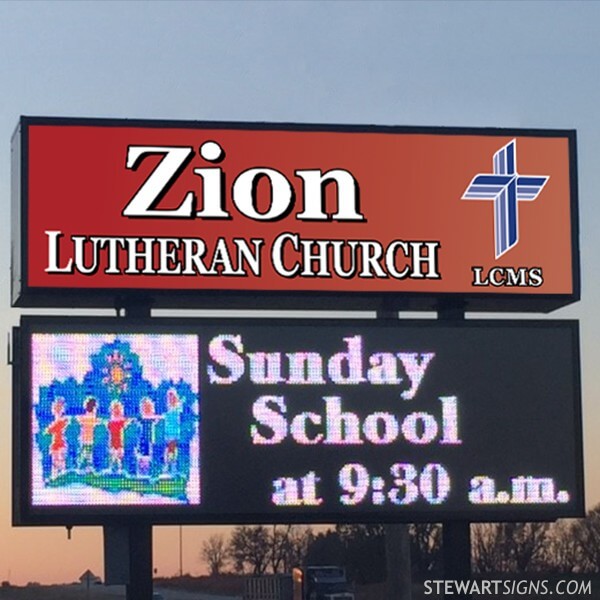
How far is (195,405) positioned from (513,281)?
466 centimetres

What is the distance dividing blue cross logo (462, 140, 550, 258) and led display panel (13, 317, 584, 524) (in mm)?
1537

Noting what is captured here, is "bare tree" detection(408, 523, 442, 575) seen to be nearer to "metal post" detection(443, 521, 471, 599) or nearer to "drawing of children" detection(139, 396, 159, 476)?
"metal post" detection(443, 521, 471, 599)

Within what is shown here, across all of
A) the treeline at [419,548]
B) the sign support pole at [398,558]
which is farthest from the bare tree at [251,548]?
the sign support pole at [398,558]

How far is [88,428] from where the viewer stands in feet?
74.9

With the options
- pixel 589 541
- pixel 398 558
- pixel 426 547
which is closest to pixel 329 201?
pixel 398 558

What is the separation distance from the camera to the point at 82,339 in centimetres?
2303

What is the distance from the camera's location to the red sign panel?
23953 mm

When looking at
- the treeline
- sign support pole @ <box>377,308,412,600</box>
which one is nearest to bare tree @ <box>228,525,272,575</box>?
the treeline

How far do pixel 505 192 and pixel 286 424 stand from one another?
14.5 ft

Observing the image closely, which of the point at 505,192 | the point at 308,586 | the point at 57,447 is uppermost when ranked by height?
the point at 505,192

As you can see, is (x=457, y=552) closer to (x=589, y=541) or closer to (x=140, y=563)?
(x=140, y=563)

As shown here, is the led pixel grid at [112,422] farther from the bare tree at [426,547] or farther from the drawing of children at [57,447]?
the bare tree at [426,547]

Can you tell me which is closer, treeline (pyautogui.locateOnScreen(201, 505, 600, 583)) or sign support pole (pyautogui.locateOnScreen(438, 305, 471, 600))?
sign support pole (pyautogui.locateOnScreen(438, 305, 471, 600))

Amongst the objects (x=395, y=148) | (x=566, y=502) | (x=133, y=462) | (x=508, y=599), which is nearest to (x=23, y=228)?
(x=133, y=462)
